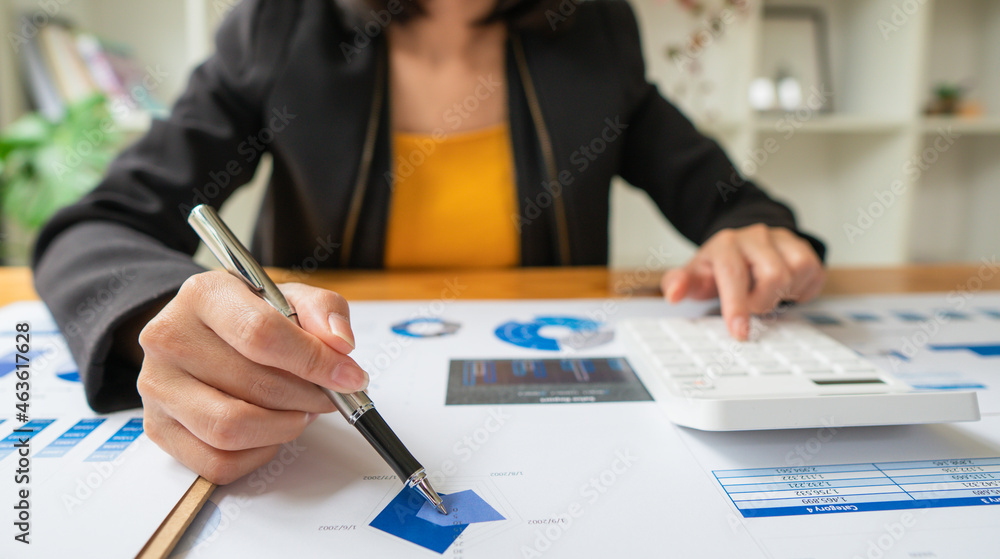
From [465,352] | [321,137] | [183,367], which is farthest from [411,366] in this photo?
[321,137]

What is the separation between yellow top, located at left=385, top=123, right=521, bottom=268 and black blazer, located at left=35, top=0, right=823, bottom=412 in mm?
41

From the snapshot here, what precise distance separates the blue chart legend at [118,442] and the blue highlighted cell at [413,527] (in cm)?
16

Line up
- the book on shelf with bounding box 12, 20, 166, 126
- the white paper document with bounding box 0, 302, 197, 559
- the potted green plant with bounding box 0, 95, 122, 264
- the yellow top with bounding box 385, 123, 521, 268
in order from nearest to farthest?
the white paper document with bounding box 0, 302, 197, 559, the yellow top with bounding box 385, 123, 521, 268, the potted green plant with bounding box 0, 95, 122, 264, the book on shelf with bounding box 12, 20, 166, 126

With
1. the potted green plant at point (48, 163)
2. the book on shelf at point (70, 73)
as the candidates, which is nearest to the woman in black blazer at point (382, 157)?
the potted green plant at point (48, 163)

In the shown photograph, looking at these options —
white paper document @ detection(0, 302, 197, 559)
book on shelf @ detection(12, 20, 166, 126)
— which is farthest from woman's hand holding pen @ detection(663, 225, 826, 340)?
book on shelf @ detection(12, 20, 166, 126)

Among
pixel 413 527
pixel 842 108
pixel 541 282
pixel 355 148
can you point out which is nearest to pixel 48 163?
pixel 355 148

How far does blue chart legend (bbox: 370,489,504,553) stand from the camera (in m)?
0.26

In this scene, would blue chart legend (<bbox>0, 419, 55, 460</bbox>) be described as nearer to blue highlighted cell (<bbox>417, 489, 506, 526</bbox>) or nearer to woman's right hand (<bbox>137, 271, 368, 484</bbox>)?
woman's right hand (<bbox>137, 271, 368, 484</bbox>)

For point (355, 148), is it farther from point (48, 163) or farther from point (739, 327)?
→ point (48, 163)

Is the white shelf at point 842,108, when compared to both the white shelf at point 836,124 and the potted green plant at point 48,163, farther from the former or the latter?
the potted green plant at point 48,163

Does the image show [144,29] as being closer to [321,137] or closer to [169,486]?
[321,137]

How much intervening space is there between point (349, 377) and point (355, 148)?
1.74 ft

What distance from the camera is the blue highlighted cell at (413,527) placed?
253 mm

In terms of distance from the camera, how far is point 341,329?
0.30m
